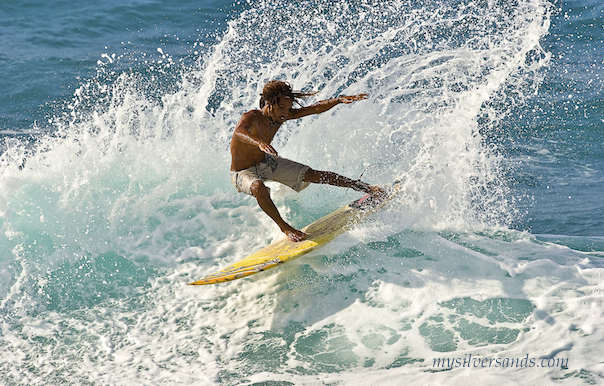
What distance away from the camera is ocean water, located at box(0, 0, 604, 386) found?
4.02m

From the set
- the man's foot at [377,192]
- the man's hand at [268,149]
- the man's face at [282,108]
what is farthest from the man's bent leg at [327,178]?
the man's hand at [268,149]

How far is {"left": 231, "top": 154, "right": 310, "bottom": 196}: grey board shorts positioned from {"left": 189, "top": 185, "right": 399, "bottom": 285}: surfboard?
0.55m

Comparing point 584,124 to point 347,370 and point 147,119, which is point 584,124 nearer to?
point 347,370

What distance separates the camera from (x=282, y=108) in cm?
479

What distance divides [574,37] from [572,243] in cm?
830

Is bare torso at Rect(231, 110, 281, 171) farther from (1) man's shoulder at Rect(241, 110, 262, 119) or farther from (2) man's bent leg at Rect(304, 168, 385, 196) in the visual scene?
(2) man's bent leg at Rect(304, 168, 385, 196)

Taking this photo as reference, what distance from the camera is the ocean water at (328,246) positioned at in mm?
4023

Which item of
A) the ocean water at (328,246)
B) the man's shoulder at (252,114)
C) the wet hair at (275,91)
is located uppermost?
the wet hair at (275,91)

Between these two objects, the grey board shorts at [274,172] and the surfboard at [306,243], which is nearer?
the surfboard at [306,243]

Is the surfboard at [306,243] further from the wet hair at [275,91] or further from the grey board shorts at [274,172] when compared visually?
the wet hair at [275,91]

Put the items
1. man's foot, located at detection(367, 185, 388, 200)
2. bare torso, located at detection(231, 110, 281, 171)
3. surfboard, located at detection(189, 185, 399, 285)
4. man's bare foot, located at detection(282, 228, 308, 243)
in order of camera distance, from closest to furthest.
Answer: surfboard, located at detection(189, 185, 399, 285) → bare torso, located at detection(231, 110, 281, 171) → man's bare foot, located at detection(282, 228, 308, 243) → man's foot, located at detection(367, 185, 388, 200)

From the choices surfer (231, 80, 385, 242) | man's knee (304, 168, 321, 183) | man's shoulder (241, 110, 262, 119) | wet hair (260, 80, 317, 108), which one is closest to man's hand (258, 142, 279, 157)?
surfer (231, 80, 385, 242)

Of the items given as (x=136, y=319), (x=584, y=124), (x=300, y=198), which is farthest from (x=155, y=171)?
(x=584, y=124)

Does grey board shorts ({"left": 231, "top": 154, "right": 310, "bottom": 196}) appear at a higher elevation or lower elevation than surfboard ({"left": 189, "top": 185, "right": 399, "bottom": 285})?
higher
